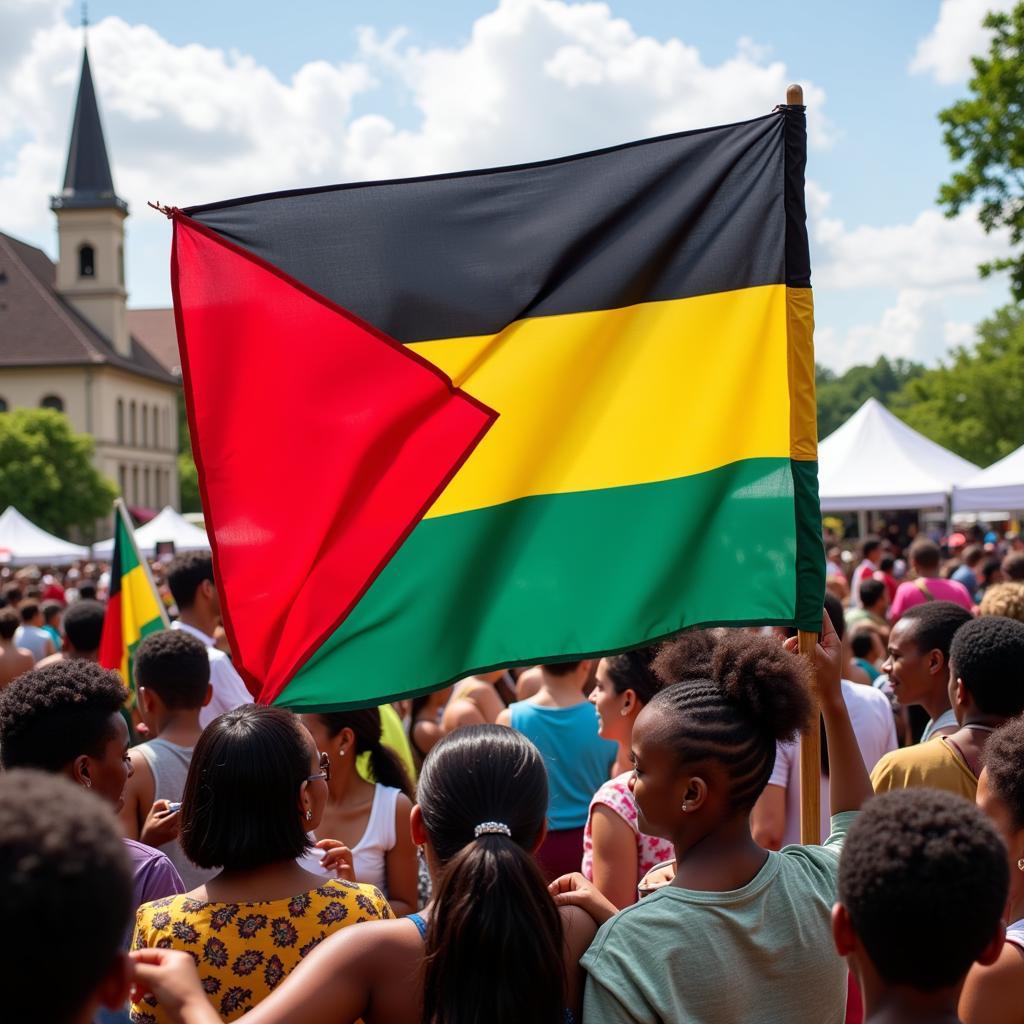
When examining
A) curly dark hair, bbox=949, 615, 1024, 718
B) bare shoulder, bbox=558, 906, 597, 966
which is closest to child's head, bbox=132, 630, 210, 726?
bare shoulder, bbox=558, 906, 597, 966

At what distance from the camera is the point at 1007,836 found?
291 centimetres

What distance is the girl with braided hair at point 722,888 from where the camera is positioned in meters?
2.42

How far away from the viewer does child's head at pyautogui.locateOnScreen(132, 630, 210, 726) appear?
4.77m

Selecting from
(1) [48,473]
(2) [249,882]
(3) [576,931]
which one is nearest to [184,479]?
(1) [48,473]

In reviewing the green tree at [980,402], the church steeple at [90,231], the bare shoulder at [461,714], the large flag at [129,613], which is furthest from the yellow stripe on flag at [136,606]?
the church steeple at [90,231]

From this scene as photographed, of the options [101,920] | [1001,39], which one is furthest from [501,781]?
[1001,39]

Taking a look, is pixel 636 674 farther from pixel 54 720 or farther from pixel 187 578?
pixel 187 578

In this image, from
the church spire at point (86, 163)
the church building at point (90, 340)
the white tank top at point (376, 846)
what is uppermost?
the church spire at point (86, 163)

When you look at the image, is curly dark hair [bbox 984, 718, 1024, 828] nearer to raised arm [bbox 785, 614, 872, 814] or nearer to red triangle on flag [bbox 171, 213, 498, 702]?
raised arm [bbox 785, 614, 872, 814]

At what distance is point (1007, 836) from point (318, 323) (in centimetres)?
238

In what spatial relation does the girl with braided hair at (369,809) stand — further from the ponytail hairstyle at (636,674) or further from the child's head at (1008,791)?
the child's head at (1008,791)

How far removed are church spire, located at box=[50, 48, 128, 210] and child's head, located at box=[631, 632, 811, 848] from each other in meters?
89.6

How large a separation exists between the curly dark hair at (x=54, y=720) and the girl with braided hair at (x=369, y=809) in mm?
921

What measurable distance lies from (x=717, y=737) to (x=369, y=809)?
1970 mm
